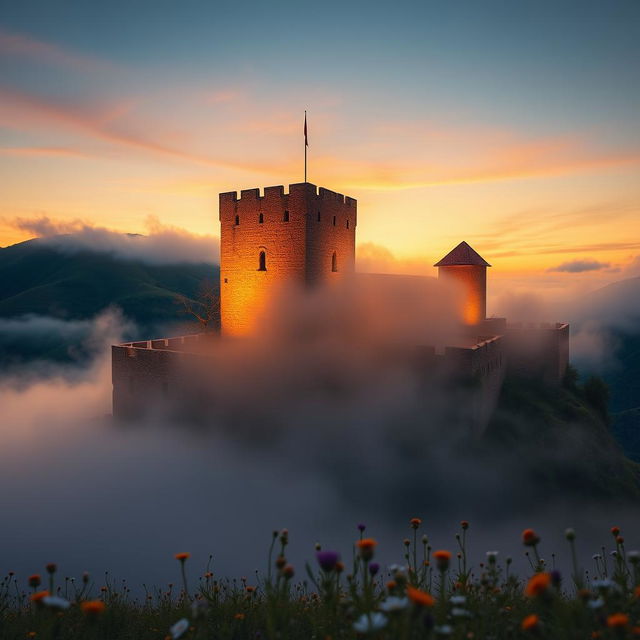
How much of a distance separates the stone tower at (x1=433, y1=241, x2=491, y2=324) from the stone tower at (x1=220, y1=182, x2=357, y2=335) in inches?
354

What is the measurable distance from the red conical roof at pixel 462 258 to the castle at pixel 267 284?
6.30 m

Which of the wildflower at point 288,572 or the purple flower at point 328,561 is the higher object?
the purple flower at point 328,561

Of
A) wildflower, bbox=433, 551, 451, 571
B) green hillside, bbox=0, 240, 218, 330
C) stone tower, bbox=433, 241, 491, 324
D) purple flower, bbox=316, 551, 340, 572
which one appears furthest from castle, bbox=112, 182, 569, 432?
green hillside, bbox=0, 240, 218, 330

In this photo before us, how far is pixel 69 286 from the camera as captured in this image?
170625mm

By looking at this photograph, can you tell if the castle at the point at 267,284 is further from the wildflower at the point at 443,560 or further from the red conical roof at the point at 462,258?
the wildflower at the point at 443,560

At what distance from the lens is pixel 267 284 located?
28.3 meters

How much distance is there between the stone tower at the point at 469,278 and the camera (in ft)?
116

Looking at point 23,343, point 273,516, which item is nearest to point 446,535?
point 273,516

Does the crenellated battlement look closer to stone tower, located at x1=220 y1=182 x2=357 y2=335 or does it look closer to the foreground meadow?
stone tower, located at x1=220 y1=182 x2=357 y2=335

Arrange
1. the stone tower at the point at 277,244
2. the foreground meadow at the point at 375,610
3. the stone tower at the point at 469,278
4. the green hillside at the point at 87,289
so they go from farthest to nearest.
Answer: the green hillside at the point at 87,289, the stone tower at the point at 469,278, the stone tower at the point at 277,244, the foreground meadow at the point at 375,610

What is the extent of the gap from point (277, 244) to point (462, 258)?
15.4 metres

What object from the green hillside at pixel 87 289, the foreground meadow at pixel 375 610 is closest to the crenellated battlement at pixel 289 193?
the foreground meadow at pixel 375 610

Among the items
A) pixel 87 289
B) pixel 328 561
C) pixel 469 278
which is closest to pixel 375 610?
pixel 328 561

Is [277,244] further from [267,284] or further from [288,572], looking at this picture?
[288,572]
